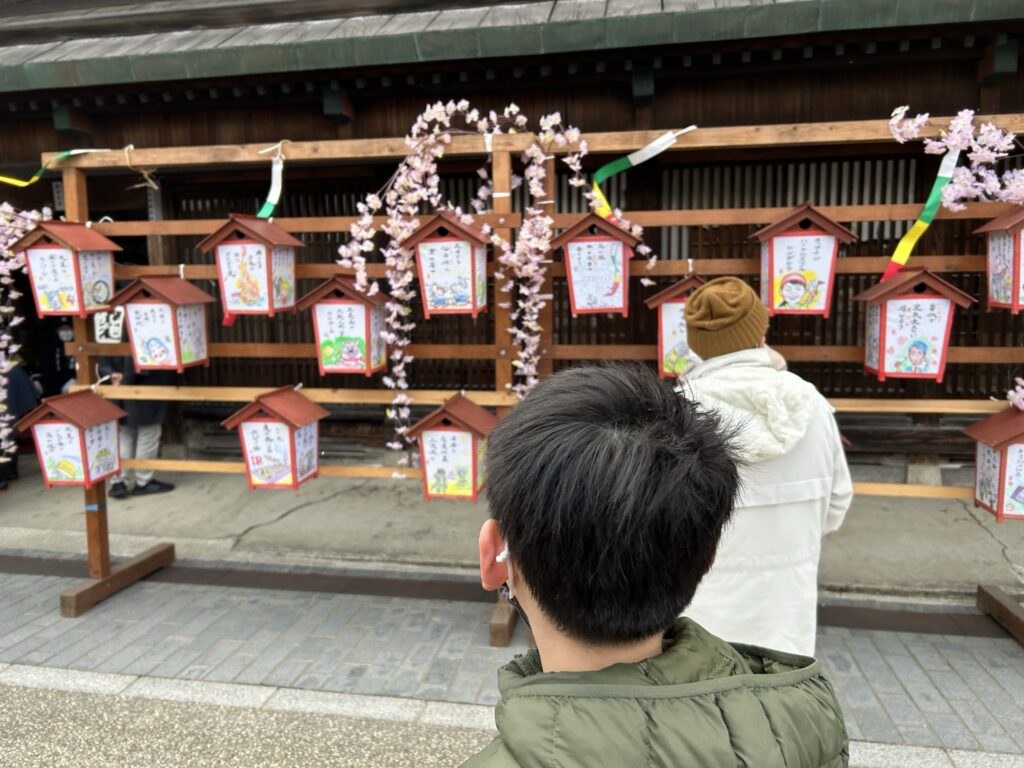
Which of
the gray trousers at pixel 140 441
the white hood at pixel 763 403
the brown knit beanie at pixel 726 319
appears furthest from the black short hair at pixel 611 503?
the gray trousers at pixel 140 441

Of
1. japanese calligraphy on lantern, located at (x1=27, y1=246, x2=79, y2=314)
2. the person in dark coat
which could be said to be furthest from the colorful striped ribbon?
the person in dark coat

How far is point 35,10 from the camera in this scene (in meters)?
6.44

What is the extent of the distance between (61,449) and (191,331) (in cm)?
112

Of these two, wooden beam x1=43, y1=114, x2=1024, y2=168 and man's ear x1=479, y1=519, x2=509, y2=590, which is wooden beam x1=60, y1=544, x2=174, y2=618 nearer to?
wooden beam x1=43, y1=114, x2=1024, y2=168

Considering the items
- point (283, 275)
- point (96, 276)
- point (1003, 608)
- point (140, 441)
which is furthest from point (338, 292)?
point (1003, 608)

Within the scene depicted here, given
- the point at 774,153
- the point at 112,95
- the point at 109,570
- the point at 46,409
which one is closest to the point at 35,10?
the point at 112,95

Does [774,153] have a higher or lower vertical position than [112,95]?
lower

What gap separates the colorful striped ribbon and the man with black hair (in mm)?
3064

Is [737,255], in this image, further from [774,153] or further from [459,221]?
[459,221]

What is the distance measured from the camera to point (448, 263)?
3842mm

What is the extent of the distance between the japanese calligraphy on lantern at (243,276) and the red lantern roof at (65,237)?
2.75ft

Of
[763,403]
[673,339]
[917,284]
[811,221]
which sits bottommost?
[763,403]

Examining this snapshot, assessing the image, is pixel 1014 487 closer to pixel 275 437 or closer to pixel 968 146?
pixel 968 146

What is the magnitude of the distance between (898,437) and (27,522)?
8.19 meters
